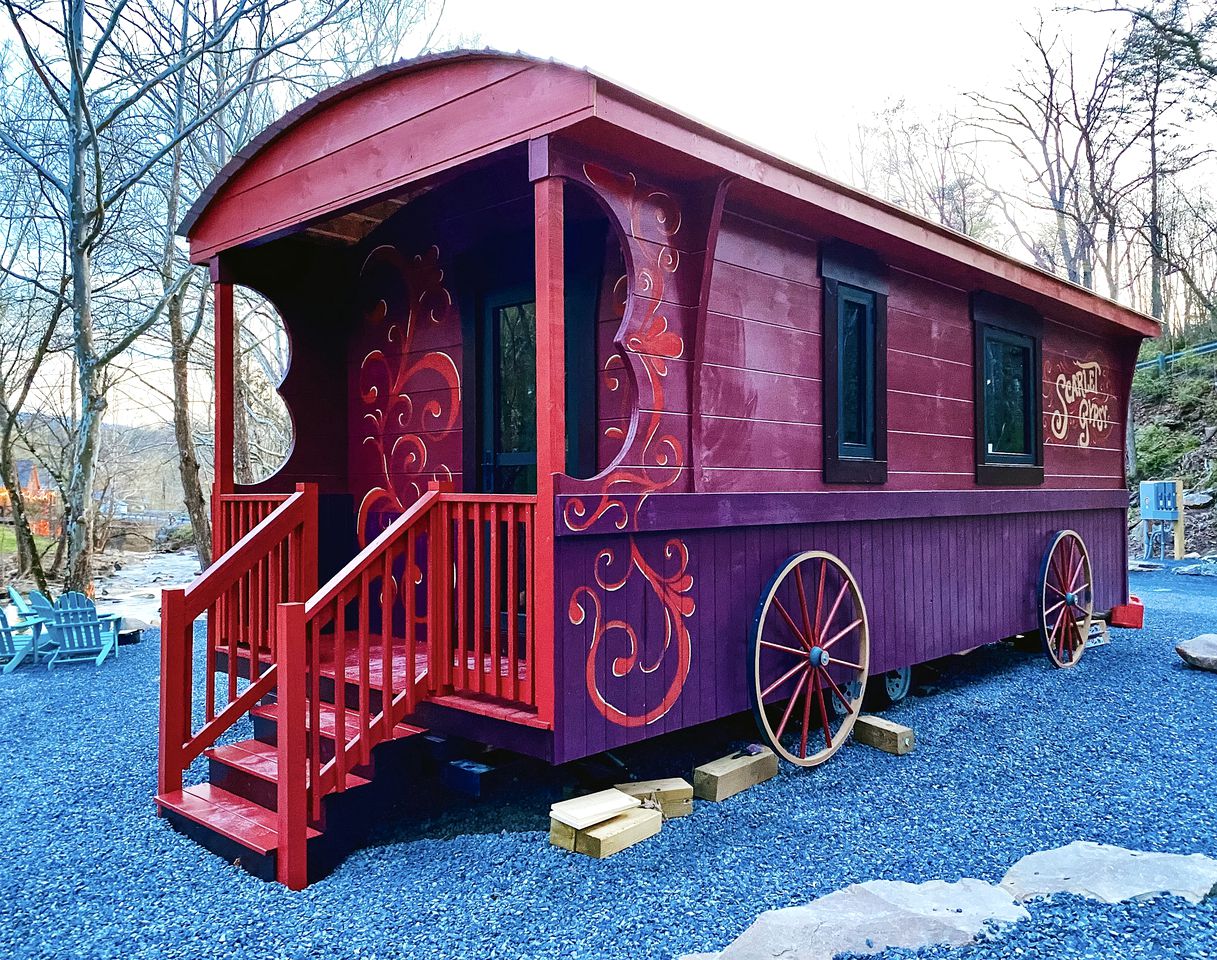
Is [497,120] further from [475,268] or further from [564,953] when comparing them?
[564,953]

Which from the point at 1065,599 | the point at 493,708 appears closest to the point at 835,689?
the point at 493,708

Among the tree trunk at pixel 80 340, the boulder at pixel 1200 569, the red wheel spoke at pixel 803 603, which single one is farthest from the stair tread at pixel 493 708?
the boulder at pixel 1200 569

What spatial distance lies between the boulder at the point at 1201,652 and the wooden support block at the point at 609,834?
5.44 metres

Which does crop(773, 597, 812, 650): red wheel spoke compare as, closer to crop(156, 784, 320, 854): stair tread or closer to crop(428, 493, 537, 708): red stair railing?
crop(428, 493, 537, 708): red stair railing

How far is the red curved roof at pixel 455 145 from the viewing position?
3.17 meters

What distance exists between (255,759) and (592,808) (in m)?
1.44

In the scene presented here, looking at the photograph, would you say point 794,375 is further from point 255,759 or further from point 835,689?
point 255,759

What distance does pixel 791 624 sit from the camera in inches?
167

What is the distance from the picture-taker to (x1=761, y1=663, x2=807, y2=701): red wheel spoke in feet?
13.4

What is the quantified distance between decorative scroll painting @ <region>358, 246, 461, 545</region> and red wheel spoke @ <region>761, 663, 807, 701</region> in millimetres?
2060

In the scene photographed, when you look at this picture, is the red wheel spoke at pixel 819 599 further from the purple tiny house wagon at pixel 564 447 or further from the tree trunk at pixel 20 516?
the tree trunk at pixel 20 516

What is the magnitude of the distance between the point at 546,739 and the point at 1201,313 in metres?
21.6

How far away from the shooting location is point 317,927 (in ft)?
8.95

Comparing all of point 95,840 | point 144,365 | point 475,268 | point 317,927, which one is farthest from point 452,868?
point 144,365
